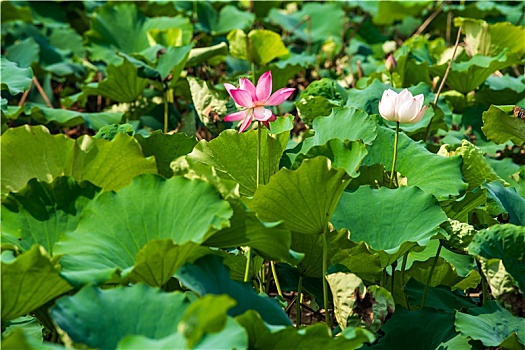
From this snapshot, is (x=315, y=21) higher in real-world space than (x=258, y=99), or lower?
lower

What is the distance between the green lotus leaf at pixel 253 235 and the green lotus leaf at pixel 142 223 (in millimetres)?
33

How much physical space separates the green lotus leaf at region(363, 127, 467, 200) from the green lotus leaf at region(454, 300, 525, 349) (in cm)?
25

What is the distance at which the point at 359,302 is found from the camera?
1.18 metres

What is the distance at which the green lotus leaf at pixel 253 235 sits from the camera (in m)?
1.08

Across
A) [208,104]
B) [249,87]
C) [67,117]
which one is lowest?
[67,117]

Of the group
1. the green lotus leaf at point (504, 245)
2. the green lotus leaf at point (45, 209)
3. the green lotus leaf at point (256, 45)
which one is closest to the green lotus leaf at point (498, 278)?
the green lotus leaf at point (504, 245)

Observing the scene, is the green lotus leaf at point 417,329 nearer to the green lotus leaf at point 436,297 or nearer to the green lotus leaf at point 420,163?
the green lotus leaf at point 436,297

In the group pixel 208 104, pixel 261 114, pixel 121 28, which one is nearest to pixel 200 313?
pixel 261 114

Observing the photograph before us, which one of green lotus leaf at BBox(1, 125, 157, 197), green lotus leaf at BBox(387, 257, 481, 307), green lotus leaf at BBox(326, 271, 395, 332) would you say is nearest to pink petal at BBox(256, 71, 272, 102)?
green lotus leaf at BBox(1, 125, 157, 197)

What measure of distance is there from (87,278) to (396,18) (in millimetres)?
2901

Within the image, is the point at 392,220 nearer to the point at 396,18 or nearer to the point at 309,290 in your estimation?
the point at 309,290

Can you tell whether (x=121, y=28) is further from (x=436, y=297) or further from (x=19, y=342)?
(x=19, y=342)

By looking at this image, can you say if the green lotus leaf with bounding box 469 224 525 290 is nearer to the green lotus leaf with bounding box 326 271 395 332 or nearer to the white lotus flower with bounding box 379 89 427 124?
the green lotus leaf with bounding box 326 271 395 332

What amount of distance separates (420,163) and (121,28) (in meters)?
1.78
